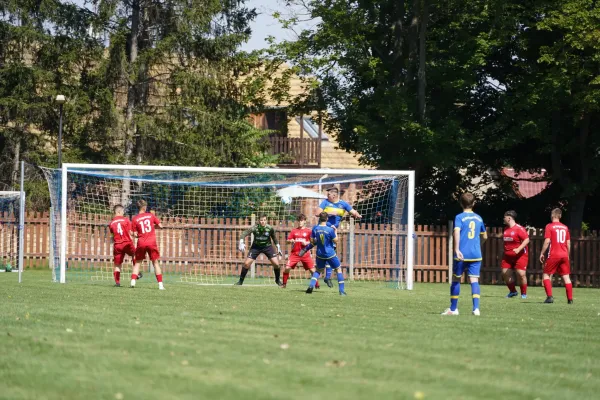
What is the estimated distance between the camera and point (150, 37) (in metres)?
35.0

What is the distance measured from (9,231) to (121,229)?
11.4 metres

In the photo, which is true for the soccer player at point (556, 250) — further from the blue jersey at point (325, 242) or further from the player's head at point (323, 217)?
the player's head at point (323, 217)

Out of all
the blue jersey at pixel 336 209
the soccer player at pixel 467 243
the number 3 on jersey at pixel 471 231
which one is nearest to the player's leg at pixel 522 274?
the blue jersey at pixel 336 209

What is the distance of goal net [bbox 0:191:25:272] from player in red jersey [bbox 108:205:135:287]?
10223 mm

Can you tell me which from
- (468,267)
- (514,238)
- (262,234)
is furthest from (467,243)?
(262,234)

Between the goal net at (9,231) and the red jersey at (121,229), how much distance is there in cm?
1035

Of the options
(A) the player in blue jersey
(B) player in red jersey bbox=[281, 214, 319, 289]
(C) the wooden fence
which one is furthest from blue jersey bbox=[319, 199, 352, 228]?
(C) the wooden fence

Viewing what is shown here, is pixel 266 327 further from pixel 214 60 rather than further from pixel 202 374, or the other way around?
pixel 214 60

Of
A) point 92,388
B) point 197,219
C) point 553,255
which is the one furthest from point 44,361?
point 197,219

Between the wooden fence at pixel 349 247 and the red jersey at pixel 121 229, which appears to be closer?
the red jersey at pixel 121 229

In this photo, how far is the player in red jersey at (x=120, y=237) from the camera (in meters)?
20.4

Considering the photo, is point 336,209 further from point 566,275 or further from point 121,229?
point 566,275

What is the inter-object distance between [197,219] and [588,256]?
1221 centimetres

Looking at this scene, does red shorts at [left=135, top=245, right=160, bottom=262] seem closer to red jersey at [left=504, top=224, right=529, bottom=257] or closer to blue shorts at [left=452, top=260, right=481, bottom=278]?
blue shorts at [left=452, top=260, right=481, bottom=278]
